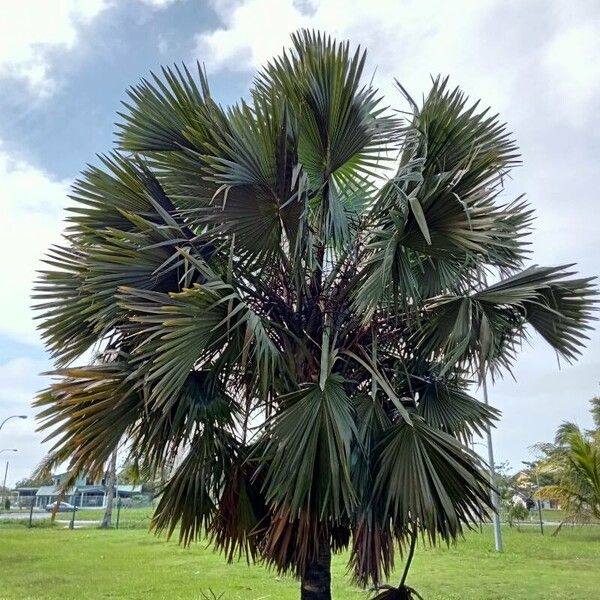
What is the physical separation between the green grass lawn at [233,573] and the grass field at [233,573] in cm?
1

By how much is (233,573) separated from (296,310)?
6778 millimetres

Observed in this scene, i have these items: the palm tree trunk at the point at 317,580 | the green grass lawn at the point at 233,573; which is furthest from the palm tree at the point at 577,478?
the palm tree trunk at the point at 317,580

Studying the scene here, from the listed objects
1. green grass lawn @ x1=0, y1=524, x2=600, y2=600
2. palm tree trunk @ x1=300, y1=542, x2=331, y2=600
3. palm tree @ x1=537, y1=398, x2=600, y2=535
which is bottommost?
green grass lawn @ x1=0, y1=524, x2=600, y2=600

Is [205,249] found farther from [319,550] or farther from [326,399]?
Answer: [319,550]

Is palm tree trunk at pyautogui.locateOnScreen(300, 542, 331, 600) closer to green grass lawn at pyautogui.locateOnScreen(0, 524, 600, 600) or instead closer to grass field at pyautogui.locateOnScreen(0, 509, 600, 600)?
green grass lawn at pyautogui.locateOnScreen(0, 524, 600, 600)

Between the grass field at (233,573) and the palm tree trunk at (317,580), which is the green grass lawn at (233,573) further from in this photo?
the palm tree trunk at (317,580)

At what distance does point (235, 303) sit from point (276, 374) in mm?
635

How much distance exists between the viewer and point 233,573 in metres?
9.13

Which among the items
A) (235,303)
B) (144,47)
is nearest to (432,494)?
(235,303)

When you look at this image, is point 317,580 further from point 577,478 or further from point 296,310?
point 577,478

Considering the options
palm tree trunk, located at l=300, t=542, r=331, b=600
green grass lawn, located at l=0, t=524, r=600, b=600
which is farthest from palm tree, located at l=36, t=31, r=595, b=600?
green grass lawn, located at l=0, t=524, r=600, b=600

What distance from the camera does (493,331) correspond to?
12.6 ft

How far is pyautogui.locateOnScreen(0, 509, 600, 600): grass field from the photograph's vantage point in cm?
739

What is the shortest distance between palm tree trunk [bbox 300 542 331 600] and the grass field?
336 centimetres
